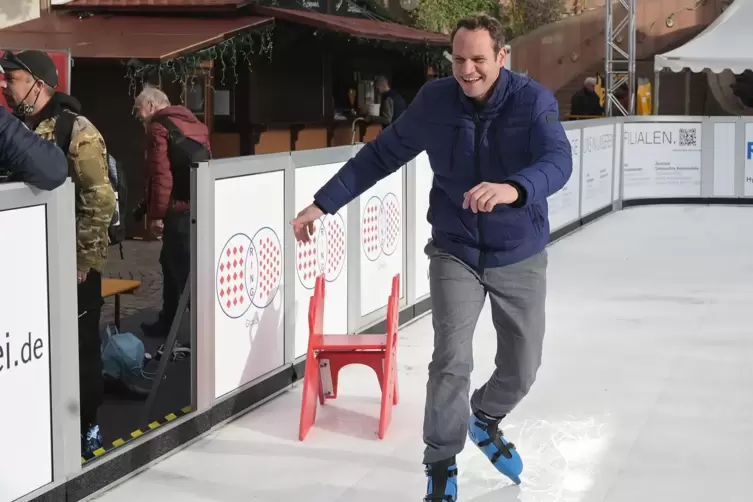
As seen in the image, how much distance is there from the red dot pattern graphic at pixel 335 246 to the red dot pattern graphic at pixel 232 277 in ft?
3.78

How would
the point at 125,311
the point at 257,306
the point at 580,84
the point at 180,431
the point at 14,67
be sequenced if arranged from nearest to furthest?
the point at 14,67 < the point at 180,431 < the point at 257,306 < the point at 125,311 < the point at 580,84

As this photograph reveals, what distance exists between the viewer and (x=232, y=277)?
5.95 m

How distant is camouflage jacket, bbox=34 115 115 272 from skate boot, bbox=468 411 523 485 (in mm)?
1679

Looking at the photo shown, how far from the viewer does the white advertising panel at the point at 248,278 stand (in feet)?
19.2

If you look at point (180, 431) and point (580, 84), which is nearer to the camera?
point (180, 431)

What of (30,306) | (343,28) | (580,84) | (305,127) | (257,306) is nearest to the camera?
(30,306)

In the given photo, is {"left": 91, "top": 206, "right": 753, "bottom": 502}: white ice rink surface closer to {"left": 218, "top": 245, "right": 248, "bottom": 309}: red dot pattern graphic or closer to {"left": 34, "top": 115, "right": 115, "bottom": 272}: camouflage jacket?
{"left": 218, "top": 245, "right": 248, "bottom": 309}: red dot pattern graphic

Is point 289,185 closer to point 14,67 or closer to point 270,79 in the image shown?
point 14,67

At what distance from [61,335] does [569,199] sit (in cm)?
1035

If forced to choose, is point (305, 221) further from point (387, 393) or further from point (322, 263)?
point (322, 263)

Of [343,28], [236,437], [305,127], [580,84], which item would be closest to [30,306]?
[236,437]

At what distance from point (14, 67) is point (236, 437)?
1938 mm

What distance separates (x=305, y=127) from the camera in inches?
721

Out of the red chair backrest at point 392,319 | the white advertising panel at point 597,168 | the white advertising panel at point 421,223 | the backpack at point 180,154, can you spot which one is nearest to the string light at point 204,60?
the white advertising panel at point 597,168
